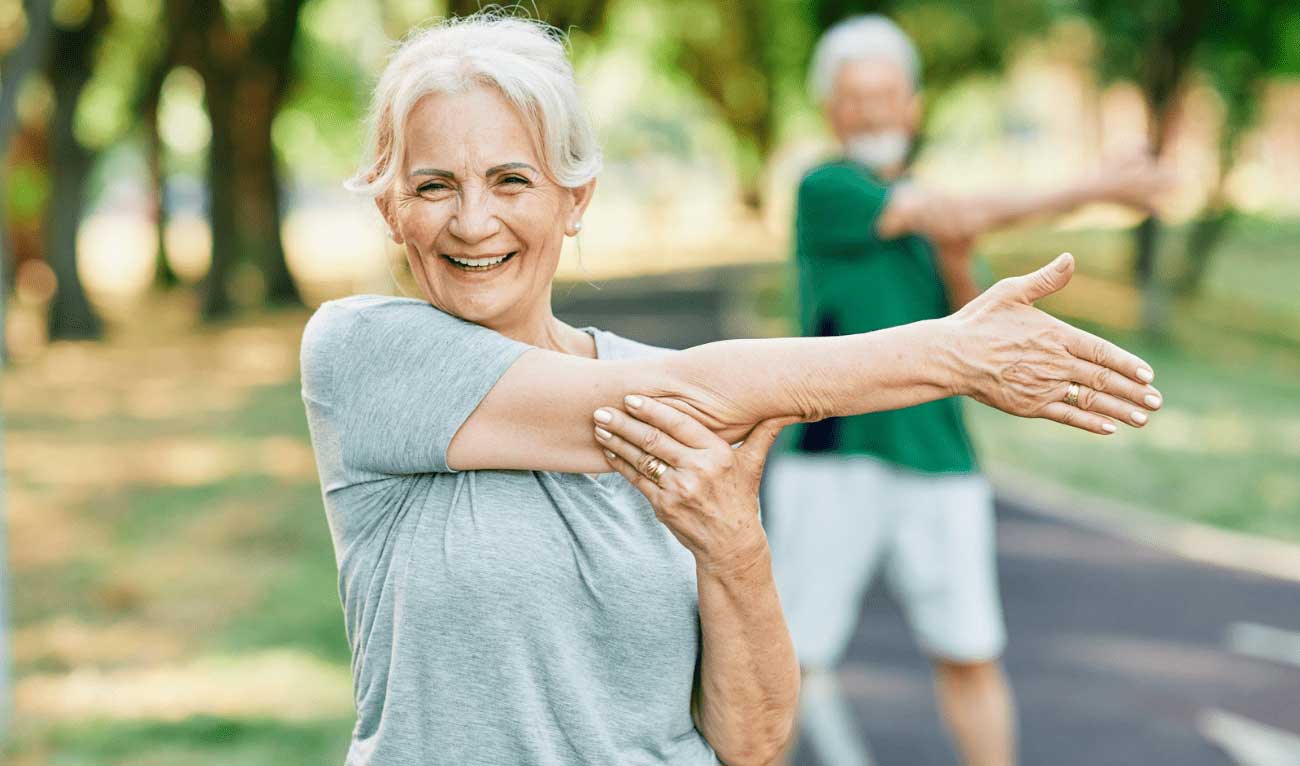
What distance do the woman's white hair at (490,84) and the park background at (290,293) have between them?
166mm

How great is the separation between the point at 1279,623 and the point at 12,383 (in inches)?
551

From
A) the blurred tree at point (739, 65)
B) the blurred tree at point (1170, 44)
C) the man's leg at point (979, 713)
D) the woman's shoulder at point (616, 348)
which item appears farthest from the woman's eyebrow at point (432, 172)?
the blurred tree at point (739, 65)

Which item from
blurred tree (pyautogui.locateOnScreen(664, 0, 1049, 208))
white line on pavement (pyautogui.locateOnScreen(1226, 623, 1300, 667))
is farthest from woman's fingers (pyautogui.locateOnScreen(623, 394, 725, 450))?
blurred tree (pyautogui.locateOnScreen(664, 0, 1049, 208))

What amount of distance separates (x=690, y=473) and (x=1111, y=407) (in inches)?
23.0

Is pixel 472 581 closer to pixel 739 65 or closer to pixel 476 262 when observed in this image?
pixel 476 262

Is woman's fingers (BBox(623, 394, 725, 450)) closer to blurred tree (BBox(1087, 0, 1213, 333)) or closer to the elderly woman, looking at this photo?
the elderly woman

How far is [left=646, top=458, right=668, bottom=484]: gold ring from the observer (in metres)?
2.05

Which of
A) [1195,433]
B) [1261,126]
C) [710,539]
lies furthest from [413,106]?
[1261,126]

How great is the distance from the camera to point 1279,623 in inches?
278

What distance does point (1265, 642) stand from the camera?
22.1 ft

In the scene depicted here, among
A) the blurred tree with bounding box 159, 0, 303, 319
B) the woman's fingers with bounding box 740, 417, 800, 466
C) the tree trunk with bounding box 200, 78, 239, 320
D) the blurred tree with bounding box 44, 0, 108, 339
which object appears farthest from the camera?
the tree trunk with bounding box 200, 78, 239, 320

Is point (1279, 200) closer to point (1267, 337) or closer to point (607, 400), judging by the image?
point (1267, 337)

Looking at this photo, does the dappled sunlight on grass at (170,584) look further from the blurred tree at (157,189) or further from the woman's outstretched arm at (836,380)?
the blurred tree at (157,189)

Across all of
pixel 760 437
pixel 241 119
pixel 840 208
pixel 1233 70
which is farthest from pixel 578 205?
pixel 241 119
